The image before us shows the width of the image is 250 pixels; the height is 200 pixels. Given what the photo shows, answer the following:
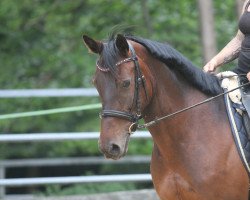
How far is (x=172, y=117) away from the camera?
4.88m

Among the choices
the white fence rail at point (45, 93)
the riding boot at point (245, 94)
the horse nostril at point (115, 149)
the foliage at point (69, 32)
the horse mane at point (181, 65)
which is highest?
the horse mane at point (181, 65)

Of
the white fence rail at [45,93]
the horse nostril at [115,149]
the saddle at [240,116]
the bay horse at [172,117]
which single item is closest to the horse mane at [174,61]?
the bay horse at [172,117]

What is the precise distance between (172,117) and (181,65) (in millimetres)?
343

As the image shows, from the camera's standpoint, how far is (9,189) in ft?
40.7

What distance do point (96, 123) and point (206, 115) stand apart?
6449mm

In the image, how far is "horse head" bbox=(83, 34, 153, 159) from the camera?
4496 mm

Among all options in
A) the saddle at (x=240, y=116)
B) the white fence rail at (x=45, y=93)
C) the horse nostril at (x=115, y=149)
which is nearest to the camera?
the horse nostril at (x=115, y=149)

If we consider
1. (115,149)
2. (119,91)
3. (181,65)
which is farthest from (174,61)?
(115,149)

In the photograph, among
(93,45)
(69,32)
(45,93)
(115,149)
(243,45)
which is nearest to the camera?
(115,149)

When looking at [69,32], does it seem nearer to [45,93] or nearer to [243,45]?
[45,93]

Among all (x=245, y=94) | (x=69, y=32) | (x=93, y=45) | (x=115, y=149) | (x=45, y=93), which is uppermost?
(x=93, y=45)

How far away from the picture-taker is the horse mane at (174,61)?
4641 mm

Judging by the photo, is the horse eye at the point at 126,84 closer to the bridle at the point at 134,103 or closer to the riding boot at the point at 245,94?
the bridle at the point at 134,103

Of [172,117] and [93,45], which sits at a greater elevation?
[93,45]
